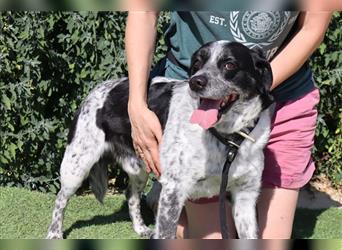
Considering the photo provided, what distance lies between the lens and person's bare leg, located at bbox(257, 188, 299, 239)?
13.4ft

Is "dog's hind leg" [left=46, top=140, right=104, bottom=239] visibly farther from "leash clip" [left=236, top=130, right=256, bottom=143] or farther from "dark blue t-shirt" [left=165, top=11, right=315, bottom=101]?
"leash clip" [left=236, top=130, right=256, bottom=143]

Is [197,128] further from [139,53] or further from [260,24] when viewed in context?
[260,24]

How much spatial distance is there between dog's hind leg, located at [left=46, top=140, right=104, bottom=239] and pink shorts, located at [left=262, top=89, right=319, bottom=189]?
3.46 ft

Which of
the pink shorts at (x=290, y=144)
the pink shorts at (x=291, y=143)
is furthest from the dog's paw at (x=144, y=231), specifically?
the pink shorts at (x=291, y=143)

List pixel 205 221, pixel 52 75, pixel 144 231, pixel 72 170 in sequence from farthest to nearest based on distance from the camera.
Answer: pixel 52 75 < pixel 144 231 < pixel 72 170 < pixel 205 221

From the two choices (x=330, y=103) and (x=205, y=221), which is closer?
(x=205, y=221)

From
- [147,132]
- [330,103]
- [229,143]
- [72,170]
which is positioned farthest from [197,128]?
[330,103]

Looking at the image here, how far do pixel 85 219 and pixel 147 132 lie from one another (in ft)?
5.03

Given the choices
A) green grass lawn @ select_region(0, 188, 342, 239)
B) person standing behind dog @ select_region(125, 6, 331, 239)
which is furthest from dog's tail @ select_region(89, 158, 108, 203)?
person standing behind dog @ select_region(125, 6, 331, 239)

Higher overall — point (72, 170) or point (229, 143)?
point (229, 143)

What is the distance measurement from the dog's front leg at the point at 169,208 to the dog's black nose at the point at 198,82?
65 centimetres

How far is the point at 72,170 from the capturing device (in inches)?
→ 175

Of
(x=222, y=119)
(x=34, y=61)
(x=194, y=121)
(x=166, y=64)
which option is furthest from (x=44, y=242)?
(x=34, y=61)

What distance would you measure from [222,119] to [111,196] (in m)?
2.39
